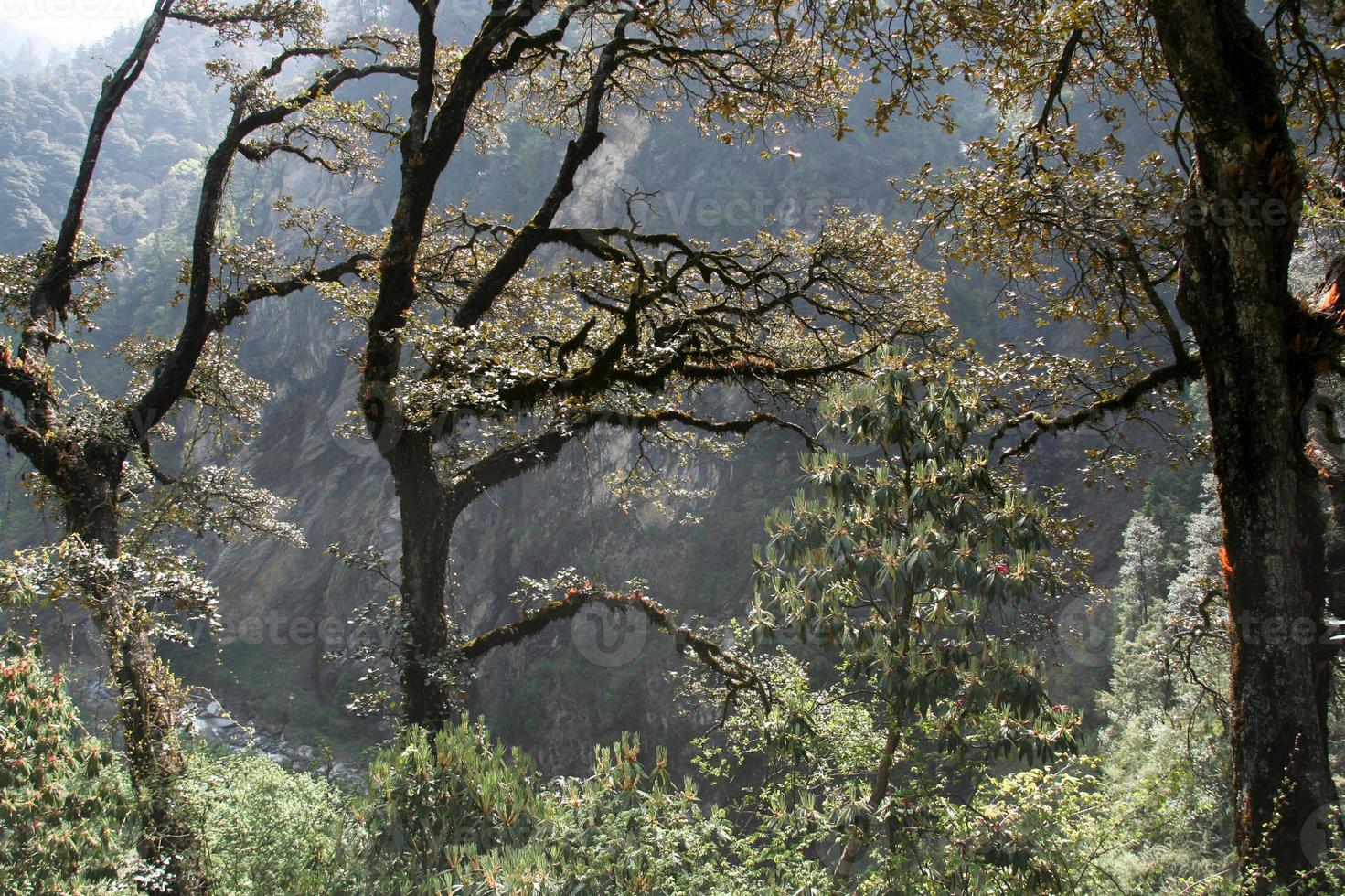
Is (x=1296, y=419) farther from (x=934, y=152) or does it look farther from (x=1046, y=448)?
(x=934, y=152)

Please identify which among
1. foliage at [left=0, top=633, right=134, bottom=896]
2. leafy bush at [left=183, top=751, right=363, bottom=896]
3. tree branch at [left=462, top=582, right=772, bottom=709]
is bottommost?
leafy bush at [left=183, top=751, right=363, bottom=896]

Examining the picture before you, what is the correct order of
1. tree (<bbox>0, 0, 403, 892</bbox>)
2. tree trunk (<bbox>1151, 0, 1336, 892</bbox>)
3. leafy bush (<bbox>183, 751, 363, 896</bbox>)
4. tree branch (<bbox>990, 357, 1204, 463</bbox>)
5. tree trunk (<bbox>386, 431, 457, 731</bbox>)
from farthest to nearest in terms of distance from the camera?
tree trunk (<bbox>386, 431, 457, 731</bbox>) → tree branch (<bbox>990, 357, 1204, 463</bbox>) → tree (<bbox>0, 0, 403, 892</bbox>) → leafy bush (<bbox>183, 751, 363, 896</bbox>) → tree trunk (<bbox>1151, 0, 1336, 892</bbox>)

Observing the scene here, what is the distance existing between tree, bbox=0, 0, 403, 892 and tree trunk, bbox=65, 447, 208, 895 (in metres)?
0.01

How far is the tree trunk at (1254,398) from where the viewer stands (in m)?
3.67

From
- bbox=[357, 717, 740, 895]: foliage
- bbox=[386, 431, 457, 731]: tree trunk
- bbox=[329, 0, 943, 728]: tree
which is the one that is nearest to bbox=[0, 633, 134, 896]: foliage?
bbox=[357, 717, 740, 895]: foliage

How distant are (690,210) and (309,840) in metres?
38.4

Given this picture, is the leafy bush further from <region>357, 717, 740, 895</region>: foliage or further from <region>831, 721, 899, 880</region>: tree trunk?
<region>831, 721, 899, 880</region>: tree trunk

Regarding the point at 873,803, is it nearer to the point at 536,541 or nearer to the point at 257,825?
the point at 257,825

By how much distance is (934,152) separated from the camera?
43.6m

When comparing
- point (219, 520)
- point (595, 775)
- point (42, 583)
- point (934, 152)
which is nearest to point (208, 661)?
point (219, 520)

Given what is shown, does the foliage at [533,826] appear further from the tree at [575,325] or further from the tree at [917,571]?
the tree at [575,325]

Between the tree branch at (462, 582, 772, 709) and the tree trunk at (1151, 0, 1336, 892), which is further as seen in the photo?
the tree branch at (462, 582, 772, 709)

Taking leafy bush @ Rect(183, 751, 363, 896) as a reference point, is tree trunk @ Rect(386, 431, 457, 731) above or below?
above

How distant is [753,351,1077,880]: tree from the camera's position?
4.47 m
